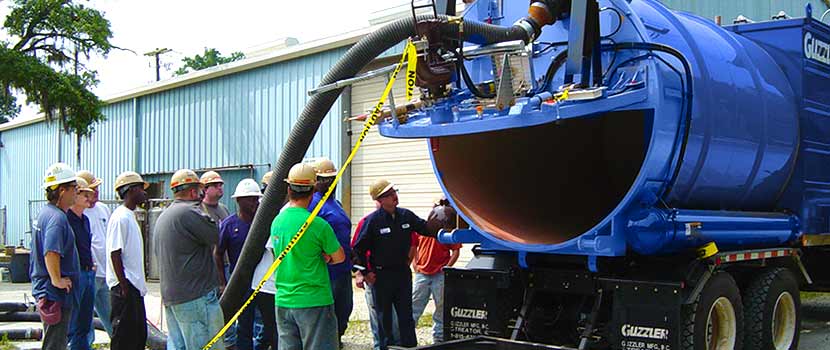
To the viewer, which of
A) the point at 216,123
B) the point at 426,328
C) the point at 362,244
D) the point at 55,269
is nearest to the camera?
the point at 55,269

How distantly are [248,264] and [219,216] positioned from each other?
2.11 meters

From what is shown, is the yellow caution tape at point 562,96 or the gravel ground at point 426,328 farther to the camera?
the gravel ground at point 426,328

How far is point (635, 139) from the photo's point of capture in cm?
678

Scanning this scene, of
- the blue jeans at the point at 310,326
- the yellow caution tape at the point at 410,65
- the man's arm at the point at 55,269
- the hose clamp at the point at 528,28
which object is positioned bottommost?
the blue jeans at the point at 310,326

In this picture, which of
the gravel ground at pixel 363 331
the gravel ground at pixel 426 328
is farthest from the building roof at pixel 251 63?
the gravel ground at pixel 363 331

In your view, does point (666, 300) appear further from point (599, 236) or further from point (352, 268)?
point (352, 268)

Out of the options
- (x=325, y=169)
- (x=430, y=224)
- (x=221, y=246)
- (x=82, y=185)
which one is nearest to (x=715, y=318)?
(x=430, y=224)

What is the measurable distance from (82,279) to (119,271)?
1338 mm

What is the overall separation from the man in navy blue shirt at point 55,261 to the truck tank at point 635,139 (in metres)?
2.82

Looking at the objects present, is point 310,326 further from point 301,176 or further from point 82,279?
Result: point 82,279

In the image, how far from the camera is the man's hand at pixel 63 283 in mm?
6844

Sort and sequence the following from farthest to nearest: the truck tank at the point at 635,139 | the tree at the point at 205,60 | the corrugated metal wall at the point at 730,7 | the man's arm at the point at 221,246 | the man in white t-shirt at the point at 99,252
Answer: the tree at the point at 205,60 < the corrugated metal wall at the point at 730,7 < the man in white t-shirt at the point at 99,252 < the man's arm at the point at 221,246 < the truck tank at the point at 635,139

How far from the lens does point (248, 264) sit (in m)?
7.17

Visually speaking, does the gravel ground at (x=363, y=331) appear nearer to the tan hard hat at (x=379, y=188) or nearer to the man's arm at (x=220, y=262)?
the man's arm at (x=220, y=262)
